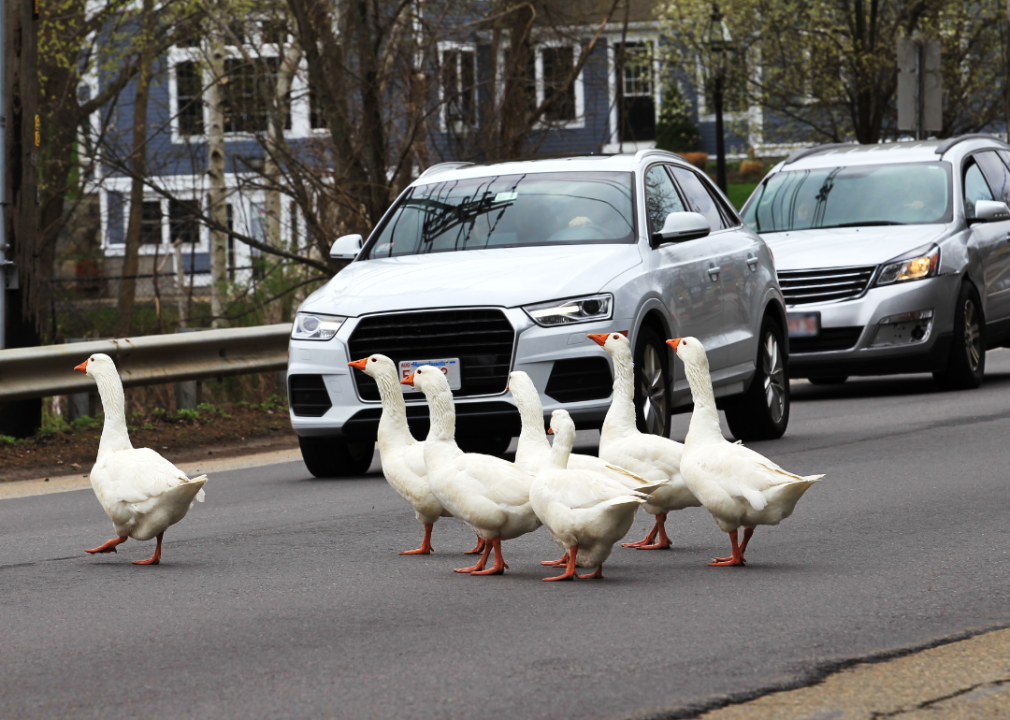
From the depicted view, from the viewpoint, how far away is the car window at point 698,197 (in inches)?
451

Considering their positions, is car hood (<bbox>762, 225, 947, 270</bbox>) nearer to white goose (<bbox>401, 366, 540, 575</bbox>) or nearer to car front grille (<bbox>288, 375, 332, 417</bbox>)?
car front grille (<bbox>288, 375, 332, 417</bbox>)

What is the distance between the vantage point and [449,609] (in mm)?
5629

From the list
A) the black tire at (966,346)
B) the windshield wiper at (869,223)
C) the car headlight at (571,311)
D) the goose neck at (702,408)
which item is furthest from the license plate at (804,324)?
the goose neck at (702,408)

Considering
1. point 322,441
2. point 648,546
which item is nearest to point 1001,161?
point 322,441

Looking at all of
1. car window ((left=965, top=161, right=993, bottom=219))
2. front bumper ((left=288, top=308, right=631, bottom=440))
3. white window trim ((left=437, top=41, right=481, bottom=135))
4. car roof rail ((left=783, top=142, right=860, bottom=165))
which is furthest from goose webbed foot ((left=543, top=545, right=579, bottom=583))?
white window trim ((left=437, top=41, right=481, bottom=135))

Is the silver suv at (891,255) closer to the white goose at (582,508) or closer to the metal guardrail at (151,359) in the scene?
the metal guardrail at (151,359)

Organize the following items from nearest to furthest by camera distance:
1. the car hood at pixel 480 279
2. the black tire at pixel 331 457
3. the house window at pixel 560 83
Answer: the car hood at pixel 480 279 → the black tire at pixel 331 457 → the house window at pixel 560 83

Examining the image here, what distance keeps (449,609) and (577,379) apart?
3765mm

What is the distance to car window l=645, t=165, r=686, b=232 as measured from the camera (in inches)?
417

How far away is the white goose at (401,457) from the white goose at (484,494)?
26 centimetres

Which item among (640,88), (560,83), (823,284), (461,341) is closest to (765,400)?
(461,341)

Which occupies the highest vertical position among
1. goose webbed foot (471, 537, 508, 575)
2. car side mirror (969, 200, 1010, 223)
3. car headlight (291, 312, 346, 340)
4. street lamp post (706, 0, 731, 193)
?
street lamp post (706, 0, 731, 193)

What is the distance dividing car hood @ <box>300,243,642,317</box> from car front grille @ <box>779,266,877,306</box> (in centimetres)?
439

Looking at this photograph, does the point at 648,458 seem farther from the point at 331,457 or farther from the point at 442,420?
the point at 331,457
